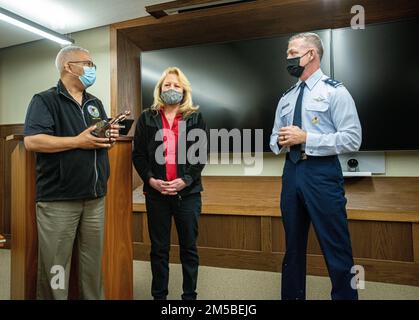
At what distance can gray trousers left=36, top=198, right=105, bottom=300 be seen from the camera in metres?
1.43

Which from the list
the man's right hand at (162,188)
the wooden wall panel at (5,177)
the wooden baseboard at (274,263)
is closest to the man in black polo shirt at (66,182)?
the man's right hand at (162,188)

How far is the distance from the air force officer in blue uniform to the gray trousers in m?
0.92

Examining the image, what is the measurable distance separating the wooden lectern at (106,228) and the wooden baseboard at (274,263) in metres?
1.28

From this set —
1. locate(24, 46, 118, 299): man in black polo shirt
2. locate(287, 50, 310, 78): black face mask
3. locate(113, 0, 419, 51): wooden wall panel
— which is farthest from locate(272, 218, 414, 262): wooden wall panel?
locate(24, 46, 118, 299): man in black polo shirt

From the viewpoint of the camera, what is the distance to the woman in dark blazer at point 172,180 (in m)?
1.87

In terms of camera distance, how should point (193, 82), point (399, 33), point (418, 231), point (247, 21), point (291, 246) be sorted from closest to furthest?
1. point (291, 246)
2. point (418, 231)
3. point (399, 33)
4. point (247, 21)
5. point (193, 82)

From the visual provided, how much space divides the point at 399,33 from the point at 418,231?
63.0 inches

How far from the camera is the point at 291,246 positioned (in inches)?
65.9

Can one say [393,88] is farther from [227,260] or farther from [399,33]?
[227,260]

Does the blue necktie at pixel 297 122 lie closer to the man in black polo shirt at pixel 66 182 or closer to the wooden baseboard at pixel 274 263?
the man in black polo shirt at pixel 66 182

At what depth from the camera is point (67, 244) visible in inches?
57.8

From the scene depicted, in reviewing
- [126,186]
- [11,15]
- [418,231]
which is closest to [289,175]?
[126,186]

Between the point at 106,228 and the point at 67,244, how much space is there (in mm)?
236

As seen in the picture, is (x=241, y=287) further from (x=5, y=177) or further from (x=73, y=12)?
(x=5, y=177)
